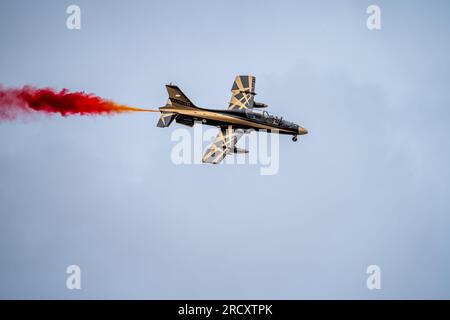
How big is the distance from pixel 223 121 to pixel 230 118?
849 millimetres

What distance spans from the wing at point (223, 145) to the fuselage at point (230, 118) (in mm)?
699

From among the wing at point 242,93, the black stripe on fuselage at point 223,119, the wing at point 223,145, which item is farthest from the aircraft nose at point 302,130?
the wing at point 223,145

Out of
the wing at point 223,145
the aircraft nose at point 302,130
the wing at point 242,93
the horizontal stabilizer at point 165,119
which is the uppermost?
the wing at point 242,93

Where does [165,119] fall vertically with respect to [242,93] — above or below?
below

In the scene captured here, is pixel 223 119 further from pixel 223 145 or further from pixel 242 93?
pixel 242 93

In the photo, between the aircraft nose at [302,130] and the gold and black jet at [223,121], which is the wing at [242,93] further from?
the aircraft nose at [302,130]

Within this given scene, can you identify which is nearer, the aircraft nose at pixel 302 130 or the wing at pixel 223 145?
the wing at pixel 223 145

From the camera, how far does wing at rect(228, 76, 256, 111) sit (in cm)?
8650

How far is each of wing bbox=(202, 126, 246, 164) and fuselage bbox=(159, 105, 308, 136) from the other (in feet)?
2.29

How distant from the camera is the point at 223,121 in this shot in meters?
82.7

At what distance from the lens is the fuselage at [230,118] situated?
82125mm

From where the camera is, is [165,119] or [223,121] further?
[223,121]

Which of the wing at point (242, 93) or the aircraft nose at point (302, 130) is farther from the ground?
the wing at point (242, 93)

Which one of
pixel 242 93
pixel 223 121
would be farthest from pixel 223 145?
pixel 242 93
